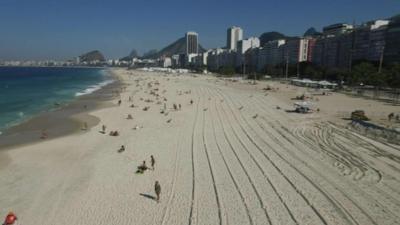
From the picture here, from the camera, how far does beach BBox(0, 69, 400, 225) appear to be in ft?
34.7

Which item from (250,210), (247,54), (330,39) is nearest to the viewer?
(250,210)

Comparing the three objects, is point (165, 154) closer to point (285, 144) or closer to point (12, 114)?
point (285, 144)

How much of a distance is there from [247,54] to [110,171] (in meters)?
151

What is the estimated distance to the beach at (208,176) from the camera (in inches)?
416

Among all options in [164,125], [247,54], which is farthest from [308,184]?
[247,54]

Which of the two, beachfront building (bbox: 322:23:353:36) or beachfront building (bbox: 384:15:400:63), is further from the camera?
beachfront building (bbox: 322:23:353:36)

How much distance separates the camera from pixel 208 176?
541 inches

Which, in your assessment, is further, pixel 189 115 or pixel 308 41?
pixel 308 41

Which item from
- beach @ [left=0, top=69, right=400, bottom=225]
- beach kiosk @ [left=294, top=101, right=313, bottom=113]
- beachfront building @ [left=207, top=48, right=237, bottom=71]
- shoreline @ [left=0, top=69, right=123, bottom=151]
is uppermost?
beachfront building @ [left=207, top=48, right=237, bottom=71]

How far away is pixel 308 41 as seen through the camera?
120250 millimetres

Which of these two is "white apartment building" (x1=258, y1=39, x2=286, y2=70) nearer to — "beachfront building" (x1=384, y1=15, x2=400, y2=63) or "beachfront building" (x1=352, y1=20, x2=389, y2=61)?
"beachfront building" (x1=352, y1=20, x2=389, y2=61)

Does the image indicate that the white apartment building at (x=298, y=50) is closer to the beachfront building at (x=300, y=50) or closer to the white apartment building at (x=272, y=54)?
the beachfront building at (x=300, y=50)

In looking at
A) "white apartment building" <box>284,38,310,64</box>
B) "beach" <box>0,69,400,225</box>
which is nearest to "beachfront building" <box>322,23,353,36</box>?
"white apartment building" <box>284,38,310,64</box>

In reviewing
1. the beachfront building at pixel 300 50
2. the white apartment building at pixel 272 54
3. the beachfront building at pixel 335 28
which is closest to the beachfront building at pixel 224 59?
the white apartment building at pixel 272 54
